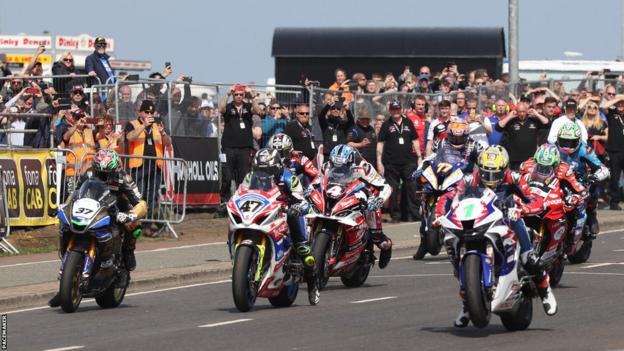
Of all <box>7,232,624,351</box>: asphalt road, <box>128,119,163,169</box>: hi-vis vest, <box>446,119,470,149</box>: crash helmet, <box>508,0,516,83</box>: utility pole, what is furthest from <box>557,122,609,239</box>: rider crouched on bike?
<box>508,0,516,83</box>: utility pole

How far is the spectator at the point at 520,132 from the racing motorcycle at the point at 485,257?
43.4 ft

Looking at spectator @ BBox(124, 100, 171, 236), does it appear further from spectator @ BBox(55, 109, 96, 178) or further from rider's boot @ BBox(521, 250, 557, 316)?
rider's boot @ BBox(521, 250, 557, 316)

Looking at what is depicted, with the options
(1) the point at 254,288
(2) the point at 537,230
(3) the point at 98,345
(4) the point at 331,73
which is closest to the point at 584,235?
(2) the point at 537,230

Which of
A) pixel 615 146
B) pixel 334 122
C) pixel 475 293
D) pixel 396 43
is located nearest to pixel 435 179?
pixel 334 122

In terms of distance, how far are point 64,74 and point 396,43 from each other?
14.0 meters

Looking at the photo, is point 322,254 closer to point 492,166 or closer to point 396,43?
point 492,166

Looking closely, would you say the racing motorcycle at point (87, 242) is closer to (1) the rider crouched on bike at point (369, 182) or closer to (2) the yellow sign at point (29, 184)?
(1) the rider crouched on bike at point (369, 182)

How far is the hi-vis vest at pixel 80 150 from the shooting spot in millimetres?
21859

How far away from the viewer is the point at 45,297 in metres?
16.4

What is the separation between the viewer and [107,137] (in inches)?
881

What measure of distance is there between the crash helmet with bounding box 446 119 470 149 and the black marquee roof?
17.5 metres

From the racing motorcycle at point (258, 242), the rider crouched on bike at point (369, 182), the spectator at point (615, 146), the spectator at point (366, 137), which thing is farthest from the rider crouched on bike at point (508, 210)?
the spectator at point (615, 146)

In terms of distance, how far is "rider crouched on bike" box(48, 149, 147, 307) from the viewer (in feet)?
50.0

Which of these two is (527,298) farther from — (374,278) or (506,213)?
(374,278)
